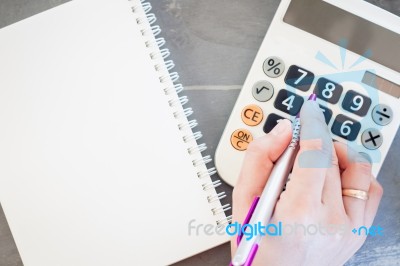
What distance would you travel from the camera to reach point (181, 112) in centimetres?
52

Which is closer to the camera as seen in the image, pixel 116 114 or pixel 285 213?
pixel 285 213

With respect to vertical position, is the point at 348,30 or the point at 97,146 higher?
the point at 348,30

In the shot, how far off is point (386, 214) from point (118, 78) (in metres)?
0.34

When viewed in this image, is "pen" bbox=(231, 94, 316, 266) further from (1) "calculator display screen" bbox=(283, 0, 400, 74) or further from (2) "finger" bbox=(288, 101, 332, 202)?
(1) "calculator display screen" bbox=(283, 0, 400, 74)

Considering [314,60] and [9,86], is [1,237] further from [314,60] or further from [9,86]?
[314,60]

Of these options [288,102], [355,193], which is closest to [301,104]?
[288,102]

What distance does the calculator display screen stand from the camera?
50cm

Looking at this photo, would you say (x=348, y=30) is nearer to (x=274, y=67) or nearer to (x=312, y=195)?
(x=274, y=67)

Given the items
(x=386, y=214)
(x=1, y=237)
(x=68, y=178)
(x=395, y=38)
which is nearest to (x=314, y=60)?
(x=395, y=38)

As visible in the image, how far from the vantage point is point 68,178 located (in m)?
0.51

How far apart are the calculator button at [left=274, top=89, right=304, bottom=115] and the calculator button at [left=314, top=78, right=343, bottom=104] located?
0.07 feet

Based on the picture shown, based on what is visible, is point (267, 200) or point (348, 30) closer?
point (267, 200)

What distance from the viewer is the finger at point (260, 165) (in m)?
0.43

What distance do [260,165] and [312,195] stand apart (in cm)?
6
